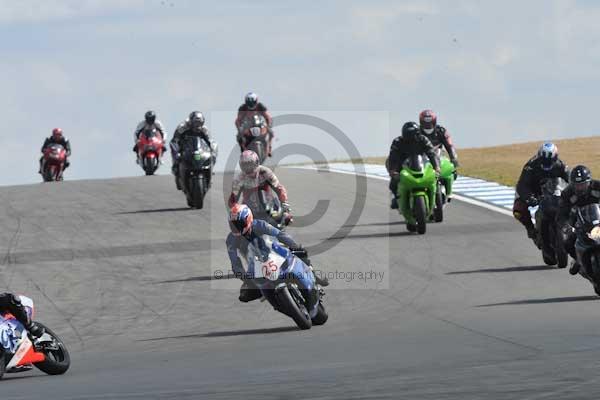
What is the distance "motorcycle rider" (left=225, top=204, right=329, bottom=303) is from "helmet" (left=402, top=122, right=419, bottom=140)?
8.43 metres

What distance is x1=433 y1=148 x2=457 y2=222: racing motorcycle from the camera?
25094 mm

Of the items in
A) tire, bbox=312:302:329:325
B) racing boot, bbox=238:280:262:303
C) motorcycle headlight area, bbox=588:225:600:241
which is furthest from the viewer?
motorcycle headlight area, bbox=588:225:600:241

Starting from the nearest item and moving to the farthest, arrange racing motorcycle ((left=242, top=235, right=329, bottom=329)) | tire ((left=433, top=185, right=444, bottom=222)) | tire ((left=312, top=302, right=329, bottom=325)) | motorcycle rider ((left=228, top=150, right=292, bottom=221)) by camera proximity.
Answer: racing motorcycle ((left=242, top=235, right=329, bottom=329)) < tire ((left=312, top=302, right=329, bottom=325)) < motorcycle rider ((left=228, top=150, right=292, bottom=221)) < tire ((left=433, top=185, right=444, bottom=222))

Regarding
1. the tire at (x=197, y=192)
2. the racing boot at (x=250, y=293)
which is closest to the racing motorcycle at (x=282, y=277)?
the racing boot at (x=250, y=293)

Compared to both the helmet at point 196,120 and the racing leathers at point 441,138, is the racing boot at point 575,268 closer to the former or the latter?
the racing leathers at point 441,138

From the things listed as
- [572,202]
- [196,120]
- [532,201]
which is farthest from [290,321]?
[196,120]

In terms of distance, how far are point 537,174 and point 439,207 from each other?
5.42 m

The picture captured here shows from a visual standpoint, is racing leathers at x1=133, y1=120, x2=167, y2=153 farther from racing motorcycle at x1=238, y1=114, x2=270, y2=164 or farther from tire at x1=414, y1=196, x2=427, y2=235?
tire at x1=414, y1=196, x2=427, y2=235

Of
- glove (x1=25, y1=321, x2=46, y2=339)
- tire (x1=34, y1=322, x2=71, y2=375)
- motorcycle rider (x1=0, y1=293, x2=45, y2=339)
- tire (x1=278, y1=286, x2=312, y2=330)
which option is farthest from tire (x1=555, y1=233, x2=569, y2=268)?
motorcycle rider (x1=0, y1=293, x2=45, y2=339)

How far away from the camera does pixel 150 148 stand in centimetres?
3662

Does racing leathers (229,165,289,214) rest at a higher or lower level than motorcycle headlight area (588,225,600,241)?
higher

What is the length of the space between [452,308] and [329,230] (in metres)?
8.98

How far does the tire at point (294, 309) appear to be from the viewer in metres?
14.3

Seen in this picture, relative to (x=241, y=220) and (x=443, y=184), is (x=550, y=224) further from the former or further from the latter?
(x=241, y=220)
